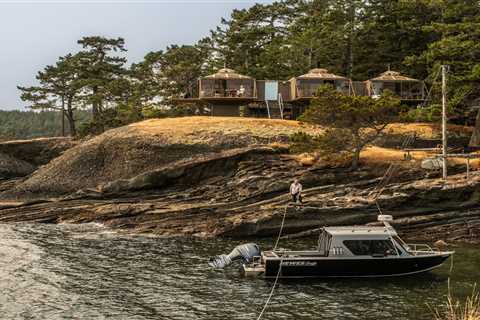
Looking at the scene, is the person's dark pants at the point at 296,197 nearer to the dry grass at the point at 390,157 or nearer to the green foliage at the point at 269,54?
the dry grass at the point at 390,157

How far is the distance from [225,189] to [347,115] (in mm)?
11131

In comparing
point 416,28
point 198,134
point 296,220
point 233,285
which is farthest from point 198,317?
point 416,28

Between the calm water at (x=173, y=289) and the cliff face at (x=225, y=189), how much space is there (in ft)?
17.0

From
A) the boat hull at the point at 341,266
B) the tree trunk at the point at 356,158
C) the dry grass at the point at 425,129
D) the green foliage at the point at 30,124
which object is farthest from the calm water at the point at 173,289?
the green foliage at the point at 30,124

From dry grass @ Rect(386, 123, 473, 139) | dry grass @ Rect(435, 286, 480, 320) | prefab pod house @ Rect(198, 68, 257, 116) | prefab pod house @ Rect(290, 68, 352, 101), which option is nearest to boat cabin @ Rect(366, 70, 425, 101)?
prefab pod house @ Rect(290, 68, 352, 101)

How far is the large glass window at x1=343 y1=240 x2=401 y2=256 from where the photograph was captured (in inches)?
970

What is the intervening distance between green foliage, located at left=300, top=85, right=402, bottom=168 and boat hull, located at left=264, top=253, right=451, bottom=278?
16.8m

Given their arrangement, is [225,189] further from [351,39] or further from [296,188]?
[351,39]

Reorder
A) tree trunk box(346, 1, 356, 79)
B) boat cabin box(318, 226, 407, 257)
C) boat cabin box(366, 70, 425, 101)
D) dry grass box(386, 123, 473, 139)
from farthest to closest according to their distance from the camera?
tree trunk box(346, 1, 356, 79) → boat cabin box(366, 70, 425, 101) → dry grass box(386, 123, 473, 139) → boat cabin box(318, 226, 407, 257)

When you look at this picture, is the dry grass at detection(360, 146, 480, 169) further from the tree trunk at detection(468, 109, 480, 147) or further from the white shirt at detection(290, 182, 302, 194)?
the white shirt at detection(290, 182, 302, 194)

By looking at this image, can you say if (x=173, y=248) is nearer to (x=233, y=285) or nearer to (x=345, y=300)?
(x=233, y=285)

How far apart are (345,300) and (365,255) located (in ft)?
12.5

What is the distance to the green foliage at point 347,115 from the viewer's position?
1583 inches

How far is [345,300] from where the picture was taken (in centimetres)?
2136
